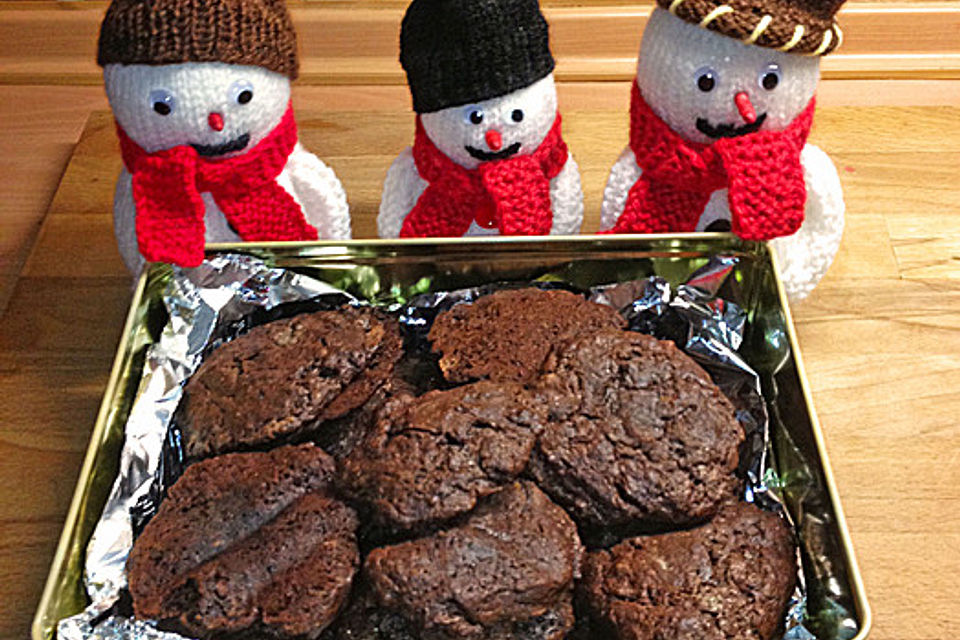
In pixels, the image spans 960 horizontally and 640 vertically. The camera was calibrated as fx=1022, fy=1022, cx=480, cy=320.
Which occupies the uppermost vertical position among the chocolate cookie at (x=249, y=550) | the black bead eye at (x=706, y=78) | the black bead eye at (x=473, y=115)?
the black bead eye at (x=706, y=78)

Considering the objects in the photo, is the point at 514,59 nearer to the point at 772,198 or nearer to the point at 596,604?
the point at 772,198

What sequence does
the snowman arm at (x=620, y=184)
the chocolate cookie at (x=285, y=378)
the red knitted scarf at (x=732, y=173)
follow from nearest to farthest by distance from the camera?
the chocolate cookie at (x=285, y=378)
the red knitted scarf at (x=732, y=173)
the snowman arm at (x=620, y=184)

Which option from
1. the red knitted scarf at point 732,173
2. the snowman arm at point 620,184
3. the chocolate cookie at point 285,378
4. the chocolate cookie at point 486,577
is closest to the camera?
the chocolate cookie at point 486,577

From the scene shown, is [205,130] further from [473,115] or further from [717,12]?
[717,12]

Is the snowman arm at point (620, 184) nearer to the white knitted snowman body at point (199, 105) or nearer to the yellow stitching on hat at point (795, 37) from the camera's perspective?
the yellow stitching on hat at point (795, 37)

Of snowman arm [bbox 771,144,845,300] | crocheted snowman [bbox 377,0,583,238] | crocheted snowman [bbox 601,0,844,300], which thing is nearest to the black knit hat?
crocheted snowman [bbox 377,0,583,238]

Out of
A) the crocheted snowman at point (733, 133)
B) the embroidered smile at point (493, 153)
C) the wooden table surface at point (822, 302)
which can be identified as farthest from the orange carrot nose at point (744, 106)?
the wooden table surface at point (822, 302)
